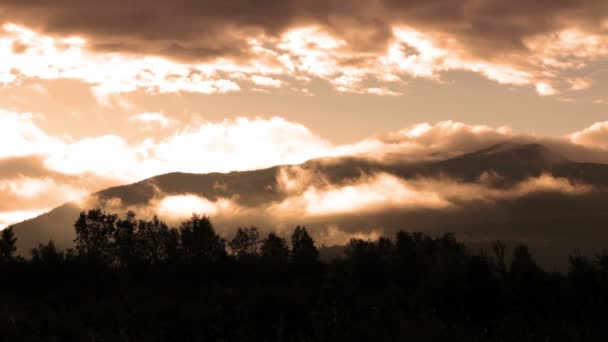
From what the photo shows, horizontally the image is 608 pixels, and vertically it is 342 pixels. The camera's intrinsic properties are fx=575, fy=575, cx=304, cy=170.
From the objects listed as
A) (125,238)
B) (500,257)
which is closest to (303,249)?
(125,238)

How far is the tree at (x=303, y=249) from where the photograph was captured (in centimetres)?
11857

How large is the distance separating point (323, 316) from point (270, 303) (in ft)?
12.8

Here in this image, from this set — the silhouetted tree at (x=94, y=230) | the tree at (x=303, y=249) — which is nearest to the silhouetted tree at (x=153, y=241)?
the silhouetted tree at (x=94, y=230)

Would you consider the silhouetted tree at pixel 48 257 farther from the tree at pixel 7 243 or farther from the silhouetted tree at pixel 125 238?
the silhouetted tree at pixel 125 238

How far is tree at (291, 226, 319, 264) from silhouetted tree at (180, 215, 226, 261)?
632 inches

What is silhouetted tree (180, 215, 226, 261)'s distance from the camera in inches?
4628

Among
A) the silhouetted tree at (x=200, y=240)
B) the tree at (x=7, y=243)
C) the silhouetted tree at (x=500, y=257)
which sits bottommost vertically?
the silhouetted tree at (x=500, y=257)

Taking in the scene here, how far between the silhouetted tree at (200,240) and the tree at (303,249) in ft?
52.7

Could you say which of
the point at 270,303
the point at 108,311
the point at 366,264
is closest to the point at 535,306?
the point at 270,303

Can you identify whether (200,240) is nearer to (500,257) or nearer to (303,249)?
(303,249)

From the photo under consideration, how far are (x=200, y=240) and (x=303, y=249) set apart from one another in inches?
1010

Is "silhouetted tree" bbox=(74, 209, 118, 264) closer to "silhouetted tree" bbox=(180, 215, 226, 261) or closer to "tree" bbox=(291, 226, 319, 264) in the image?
"silhouetted tree" bbox=(180, 215, 226, 261)

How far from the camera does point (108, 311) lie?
73.4 feet

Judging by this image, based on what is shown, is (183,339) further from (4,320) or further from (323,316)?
(4,320)
